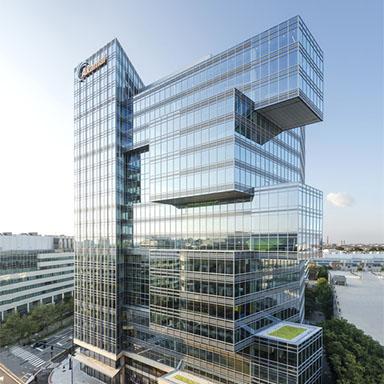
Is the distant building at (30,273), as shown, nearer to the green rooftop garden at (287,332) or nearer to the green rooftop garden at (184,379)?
the green rooftop garden at (184,379)

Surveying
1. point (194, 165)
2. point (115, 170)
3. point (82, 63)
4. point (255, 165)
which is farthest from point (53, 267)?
point (255, 165)

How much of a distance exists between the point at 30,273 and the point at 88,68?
56.3m

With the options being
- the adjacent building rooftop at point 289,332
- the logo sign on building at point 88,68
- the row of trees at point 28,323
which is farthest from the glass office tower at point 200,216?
the row of trees at point 28,323

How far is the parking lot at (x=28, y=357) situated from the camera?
177ft

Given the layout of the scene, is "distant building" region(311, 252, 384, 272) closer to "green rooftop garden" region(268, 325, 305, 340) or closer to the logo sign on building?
"green rooftop garden" region(268, 325, 305, 340)

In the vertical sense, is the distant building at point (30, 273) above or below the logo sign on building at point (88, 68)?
below

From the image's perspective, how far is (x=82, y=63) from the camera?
190 feet

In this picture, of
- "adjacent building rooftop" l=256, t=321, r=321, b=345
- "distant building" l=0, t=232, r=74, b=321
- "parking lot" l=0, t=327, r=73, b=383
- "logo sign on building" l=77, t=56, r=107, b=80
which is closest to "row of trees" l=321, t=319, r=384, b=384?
"adjacent building rooftop" l=256, t=321, r=321, b=345

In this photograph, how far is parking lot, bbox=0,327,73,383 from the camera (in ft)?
177

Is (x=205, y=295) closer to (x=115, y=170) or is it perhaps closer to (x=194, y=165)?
(x=194, y=165)

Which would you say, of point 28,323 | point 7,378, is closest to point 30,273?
point 28,323

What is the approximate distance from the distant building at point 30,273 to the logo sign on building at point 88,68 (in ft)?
160

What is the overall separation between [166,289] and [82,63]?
45337 millimetres

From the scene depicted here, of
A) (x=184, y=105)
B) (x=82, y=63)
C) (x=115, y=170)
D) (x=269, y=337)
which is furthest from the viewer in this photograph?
(x=82, y=63)
